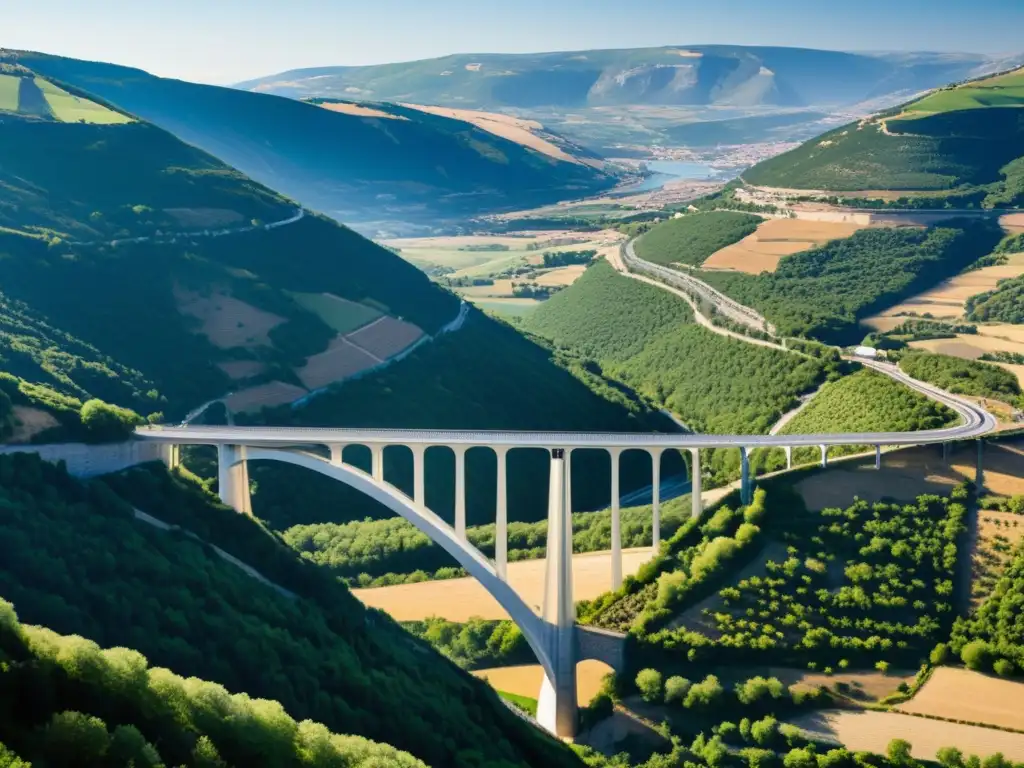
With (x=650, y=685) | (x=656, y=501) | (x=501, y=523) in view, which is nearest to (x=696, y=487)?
(x=656, y=501)

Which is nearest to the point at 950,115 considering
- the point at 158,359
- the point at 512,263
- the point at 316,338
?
the point at 512,263

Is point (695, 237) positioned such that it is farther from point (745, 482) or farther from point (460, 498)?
point (460, 498)

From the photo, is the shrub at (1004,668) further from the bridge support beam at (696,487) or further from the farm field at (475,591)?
the farm field at (475,591)

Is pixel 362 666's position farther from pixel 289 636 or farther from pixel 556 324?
pixel 556 324

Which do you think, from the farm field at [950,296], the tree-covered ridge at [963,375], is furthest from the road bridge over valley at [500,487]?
the farm field at [950,296]

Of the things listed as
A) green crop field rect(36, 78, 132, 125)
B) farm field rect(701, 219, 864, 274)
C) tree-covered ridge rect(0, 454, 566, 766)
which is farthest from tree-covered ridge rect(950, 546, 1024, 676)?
green crop field rect(36, 78, 132, 125)

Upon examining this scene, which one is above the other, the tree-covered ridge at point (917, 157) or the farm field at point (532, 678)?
the tree-covered ridge at point (917, 157)

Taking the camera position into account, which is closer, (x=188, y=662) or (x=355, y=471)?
(x=188, y=662)
